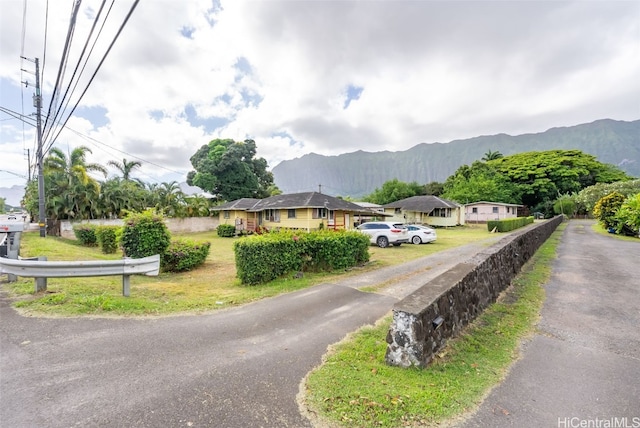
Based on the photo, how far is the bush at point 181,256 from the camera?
934cm

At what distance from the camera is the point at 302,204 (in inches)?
963

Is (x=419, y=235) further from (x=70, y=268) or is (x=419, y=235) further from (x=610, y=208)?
(x=610, y=208)

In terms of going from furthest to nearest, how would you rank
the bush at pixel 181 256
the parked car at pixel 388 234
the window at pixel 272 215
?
the window at pixel 272 215, the parked car at pixel 388 234, the bush at pixel 181 256

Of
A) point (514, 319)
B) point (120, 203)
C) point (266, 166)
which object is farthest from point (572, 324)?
point (266, 166)

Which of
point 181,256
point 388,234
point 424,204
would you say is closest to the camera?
point 181,256

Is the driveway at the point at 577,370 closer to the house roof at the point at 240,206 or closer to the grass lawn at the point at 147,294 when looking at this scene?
the grass lawn at the point at 147,294

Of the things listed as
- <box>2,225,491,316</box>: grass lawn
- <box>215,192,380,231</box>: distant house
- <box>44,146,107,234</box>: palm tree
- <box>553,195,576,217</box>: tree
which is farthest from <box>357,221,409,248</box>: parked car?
<box>553,195,576,217</box>: tree

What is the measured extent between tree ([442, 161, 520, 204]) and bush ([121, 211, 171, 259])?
44.6 metres

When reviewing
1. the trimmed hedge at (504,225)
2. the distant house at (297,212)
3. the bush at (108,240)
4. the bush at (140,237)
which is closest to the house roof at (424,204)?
the trimmed hedge at (504,225)

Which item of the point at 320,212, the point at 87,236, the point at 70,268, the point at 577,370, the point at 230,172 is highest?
the point at 230,172

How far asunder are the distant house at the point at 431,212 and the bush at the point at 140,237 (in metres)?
30.6

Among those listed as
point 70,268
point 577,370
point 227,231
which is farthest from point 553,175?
point 70,268

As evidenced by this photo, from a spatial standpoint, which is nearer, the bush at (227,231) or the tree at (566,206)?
the bush at (227,231)

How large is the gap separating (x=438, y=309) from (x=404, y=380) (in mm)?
1030
